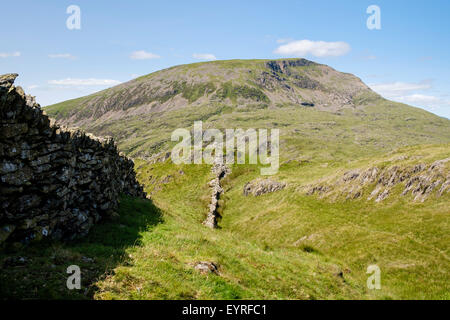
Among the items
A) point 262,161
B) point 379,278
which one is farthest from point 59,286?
point 262,161

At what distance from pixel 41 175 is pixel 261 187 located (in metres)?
47.5

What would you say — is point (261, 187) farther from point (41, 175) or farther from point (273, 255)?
point (41, 175)

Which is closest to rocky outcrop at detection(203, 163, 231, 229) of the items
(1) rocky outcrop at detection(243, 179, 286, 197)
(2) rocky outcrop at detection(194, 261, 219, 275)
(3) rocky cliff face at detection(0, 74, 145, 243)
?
(1) rocky outcrop at detection(243, 179, 286, 197)

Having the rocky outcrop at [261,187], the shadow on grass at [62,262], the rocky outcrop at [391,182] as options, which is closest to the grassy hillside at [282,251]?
the shadow on grass at [62,262]

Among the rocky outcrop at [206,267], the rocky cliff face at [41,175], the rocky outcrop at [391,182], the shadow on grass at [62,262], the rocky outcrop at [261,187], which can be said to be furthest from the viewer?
the rocky outcrop at [261,187]

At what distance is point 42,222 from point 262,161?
71.8 metres

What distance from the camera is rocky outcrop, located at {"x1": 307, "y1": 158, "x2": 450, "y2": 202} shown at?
32.6m

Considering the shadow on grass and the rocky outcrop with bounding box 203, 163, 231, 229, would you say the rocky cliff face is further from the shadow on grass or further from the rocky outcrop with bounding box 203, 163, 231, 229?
the rocky outcrop with bounding box 203, 163, 231, 229

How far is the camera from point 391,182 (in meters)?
37.8

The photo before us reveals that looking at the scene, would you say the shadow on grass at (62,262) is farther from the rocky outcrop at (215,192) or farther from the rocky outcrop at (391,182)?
the rocky outcrop at (391,182)

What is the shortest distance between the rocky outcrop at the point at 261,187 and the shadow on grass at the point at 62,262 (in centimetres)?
3946

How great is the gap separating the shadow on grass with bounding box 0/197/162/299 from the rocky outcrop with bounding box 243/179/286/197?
A: 39462mm

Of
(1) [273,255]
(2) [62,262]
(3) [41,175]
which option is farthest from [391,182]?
(3) [41,175]

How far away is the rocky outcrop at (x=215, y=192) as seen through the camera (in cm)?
4488
